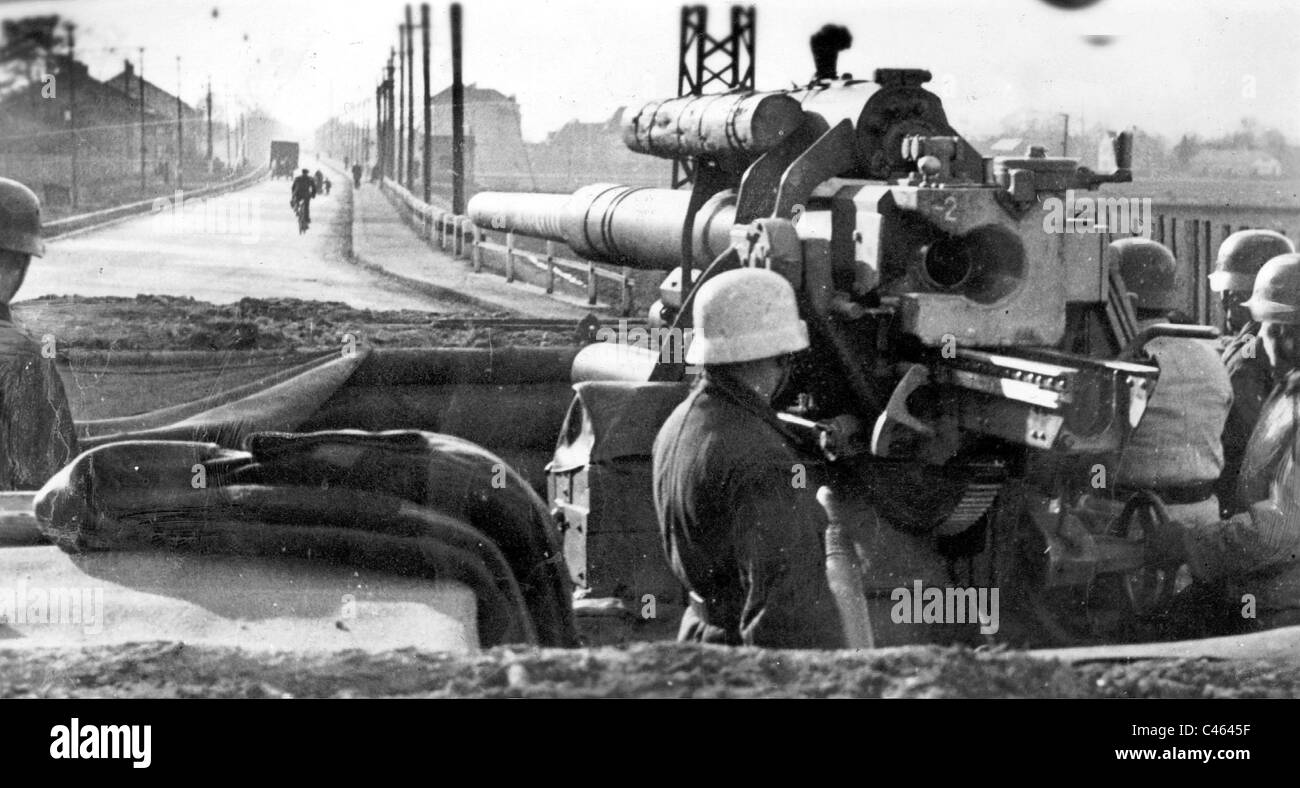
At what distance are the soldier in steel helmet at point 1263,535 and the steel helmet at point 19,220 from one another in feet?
15.2

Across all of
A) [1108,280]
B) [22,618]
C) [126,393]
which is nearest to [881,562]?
[1108,280]

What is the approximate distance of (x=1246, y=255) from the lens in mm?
6859

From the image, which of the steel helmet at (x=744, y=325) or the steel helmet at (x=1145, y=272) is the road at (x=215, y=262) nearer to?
the steel helmet at (x=1145, y=272)

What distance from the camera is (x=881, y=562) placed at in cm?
650

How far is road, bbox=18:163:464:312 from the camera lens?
16.1m

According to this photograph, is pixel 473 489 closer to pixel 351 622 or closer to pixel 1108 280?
pixel 351 622

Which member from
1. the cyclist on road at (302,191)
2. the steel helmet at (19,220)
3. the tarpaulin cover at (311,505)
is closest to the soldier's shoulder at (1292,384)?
the tarpaulin cover at (311,505)

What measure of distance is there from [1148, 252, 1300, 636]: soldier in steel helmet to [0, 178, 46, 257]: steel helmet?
464 cm

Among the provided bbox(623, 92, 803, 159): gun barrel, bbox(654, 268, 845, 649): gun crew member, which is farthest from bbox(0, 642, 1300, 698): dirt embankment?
bbox(623, 92, 803, 159): gun barrel

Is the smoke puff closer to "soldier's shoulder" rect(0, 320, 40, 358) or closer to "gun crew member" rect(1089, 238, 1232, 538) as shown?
"gun crew member" rect(1089, 238, 1232, 538)

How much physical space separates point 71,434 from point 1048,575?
3.88 metres

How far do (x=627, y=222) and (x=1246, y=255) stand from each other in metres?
2.98

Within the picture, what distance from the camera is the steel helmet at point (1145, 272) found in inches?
259

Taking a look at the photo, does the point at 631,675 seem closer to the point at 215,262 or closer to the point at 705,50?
the point at 705,50
